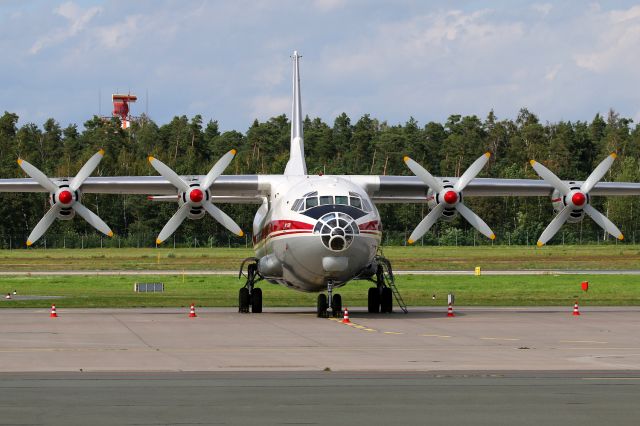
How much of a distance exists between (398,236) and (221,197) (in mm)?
69034

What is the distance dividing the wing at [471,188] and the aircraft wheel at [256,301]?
184 inches

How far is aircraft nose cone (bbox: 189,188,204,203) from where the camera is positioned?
3238cm

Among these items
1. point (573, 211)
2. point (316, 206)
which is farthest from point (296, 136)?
point (573, 211)

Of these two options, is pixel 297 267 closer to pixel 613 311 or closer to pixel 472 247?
pixel 613 311

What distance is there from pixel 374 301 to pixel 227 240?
7042 cm

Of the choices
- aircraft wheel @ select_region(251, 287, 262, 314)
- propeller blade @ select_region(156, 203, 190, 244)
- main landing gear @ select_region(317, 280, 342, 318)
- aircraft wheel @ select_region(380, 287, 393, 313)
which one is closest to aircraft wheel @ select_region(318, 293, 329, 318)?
main landing gear @ select_region(317, 280, 342, 318)

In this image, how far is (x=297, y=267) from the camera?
31000mm

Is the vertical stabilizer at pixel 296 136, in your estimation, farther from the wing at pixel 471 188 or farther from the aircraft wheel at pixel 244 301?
the aircraft wheel at pixel 244 301

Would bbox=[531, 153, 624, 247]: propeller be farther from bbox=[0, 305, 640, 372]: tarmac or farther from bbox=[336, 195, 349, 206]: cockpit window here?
bbox=[336, 195, 349, 206]: cockpit window

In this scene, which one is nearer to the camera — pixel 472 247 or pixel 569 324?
pixel 569 324

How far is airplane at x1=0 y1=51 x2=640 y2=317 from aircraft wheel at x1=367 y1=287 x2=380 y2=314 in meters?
0.03

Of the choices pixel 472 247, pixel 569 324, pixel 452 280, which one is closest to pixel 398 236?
pixel 472 247

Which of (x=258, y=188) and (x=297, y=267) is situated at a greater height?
(x=258, y=188)
